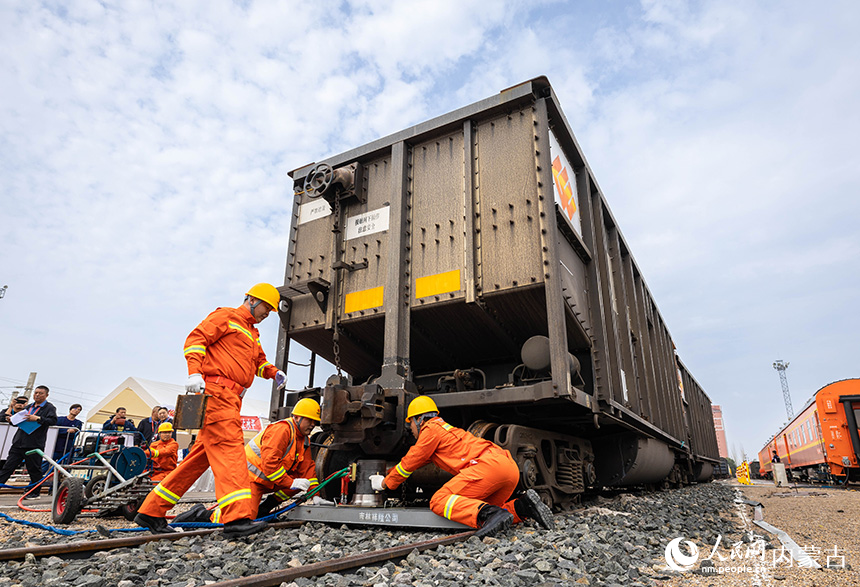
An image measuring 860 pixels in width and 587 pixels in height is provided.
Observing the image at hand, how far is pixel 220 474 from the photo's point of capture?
361 cm

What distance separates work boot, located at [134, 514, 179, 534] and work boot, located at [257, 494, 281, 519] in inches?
29.8

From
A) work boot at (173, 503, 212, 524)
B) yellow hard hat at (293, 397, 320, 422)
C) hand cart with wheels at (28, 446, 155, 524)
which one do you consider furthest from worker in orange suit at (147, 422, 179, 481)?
yellow hard hat at (293, 397, 320, 422)

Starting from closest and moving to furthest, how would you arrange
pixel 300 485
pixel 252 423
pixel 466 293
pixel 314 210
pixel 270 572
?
pixel 270 572 < pixel 300 485 < pixel 466 293 < pixel 314 210 < pixel 252 423

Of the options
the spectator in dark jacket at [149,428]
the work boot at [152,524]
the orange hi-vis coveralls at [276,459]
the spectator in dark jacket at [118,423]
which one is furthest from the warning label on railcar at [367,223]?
the spectator in dark jacket at [118,423]

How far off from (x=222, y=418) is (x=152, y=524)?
947 mm

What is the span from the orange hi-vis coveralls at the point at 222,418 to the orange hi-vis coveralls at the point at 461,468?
1.16 m

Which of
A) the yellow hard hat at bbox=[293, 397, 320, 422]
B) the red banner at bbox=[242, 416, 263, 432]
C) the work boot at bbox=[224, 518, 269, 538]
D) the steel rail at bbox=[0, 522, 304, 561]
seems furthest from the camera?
the red banner at bbox=[242, 416, 263, 432]

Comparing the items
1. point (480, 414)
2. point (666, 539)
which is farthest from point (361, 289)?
point (666, 539)

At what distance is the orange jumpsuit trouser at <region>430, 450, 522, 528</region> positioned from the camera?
3.63 m

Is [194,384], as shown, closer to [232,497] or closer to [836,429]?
[232,497]

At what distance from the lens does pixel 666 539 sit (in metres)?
3.78

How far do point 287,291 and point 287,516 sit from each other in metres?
2.55

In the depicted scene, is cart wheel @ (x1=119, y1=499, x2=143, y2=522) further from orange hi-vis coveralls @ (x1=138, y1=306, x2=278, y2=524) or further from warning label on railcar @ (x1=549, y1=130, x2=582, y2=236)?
warning label on railcar @ (x1=549, y1=130, x2=582, y2=236)

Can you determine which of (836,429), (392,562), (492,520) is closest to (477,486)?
(492,520)
